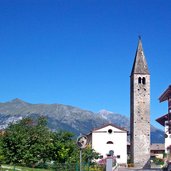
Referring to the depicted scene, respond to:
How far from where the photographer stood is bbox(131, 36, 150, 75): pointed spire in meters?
92.6

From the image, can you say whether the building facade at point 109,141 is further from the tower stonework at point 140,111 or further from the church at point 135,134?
the tower stonework at point 140,111

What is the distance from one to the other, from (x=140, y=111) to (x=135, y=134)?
181 inches

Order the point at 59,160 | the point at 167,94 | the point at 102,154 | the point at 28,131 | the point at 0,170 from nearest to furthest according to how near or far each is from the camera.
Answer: the point at 167,94 < the point at 0,170 < the point at 59,160 < the point at 28,131 < the point at 102,154

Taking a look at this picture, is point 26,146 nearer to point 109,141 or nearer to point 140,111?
point 109,141

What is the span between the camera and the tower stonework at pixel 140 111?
287ft

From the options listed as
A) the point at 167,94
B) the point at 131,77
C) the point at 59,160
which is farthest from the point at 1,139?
the point at 131,77

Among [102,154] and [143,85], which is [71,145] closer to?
[102,154]

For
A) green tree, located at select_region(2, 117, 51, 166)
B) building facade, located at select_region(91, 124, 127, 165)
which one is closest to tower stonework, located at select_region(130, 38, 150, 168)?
building facade, located at select_region(91, 124, 127, 165)

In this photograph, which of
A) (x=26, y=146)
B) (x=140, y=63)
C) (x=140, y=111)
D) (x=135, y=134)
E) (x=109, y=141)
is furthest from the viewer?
(x=140, y=63)

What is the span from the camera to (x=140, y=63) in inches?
3686

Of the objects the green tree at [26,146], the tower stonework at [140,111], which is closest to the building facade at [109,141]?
the tower stonework at [140,111]

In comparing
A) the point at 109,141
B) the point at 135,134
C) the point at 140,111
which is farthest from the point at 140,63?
the point at 109,141

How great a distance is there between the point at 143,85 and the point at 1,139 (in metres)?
48.2

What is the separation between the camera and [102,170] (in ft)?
132
